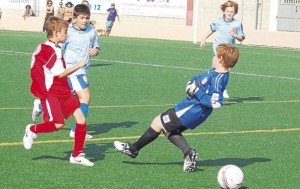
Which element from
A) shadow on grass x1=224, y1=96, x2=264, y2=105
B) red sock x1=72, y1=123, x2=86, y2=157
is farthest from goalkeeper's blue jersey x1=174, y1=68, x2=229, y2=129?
shadow on grass x1=224, y1=96, x2=264, y2=105

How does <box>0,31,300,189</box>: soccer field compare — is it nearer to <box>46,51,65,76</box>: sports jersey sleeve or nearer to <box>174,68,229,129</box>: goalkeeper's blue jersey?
<box>174,68,229,129</box>: goalkeeper's blue jersey

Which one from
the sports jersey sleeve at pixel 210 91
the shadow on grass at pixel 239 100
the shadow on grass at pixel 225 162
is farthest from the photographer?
the shadow on grass at pixel 239 100

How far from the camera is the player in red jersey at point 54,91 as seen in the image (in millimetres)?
9438

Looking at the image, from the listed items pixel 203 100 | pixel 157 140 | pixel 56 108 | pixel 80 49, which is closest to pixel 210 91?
pixel 203 100

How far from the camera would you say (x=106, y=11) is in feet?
176

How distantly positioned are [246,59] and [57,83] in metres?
21.2

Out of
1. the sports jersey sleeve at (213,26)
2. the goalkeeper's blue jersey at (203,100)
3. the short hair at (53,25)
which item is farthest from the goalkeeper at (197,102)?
the sports jersey sleeve at (213,26)

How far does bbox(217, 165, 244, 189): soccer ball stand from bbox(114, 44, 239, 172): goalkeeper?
851 mm

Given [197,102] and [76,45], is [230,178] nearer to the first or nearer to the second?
[197,102]

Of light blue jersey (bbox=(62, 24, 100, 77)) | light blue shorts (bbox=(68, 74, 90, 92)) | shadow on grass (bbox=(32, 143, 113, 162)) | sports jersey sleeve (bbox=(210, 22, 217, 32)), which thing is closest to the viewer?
shadow on grass (bbox=(32, 143, 113, 162))

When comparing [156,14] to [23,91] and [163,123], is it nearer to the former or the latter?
[23,91]

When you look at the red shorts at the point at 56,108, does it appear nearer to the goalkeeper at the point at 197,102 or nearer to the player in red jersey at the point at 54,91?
the player in red jersey at the point at 54,91

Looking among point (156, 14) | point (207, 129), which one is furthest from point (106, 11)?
point (207, 129)

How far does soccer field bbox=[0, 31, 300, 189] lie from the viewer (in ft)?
29.0
